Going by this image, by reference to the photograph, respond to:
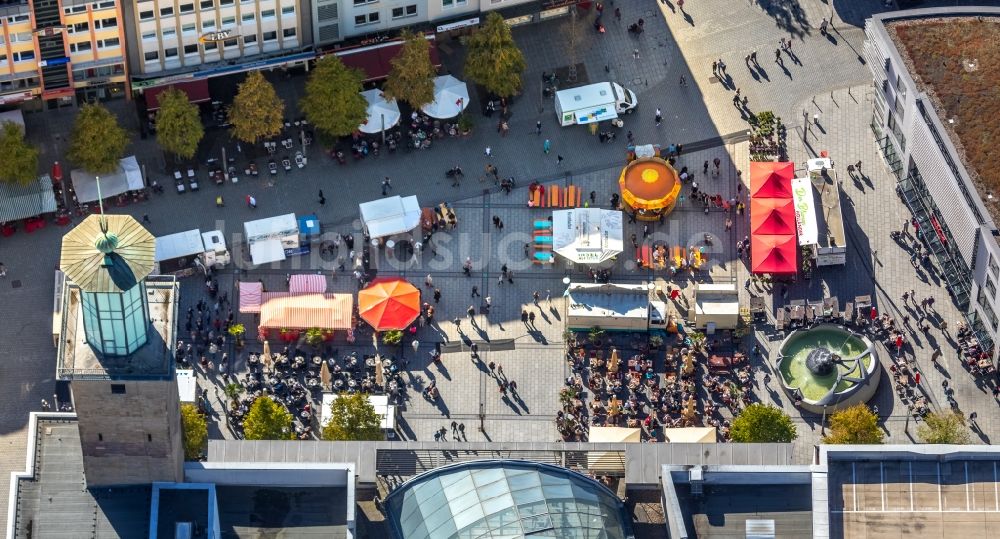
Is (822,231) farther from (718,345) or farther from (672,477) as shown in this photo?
(672,477)

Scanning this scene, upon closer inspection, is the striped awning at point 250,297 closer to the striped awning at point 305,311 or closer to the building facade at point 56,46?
the striped awning at point 305,311

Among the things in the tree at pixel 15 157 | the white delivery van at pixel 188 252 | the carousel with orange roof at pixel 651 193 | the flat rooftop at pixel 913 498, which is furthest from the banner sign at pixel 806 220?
the tree at pixel 15 157

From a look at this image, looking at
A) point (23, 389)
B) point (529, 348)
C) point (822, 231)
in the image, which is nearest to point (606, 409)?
point (529, 348)

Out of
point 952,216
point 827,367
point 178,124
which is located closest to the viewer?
point 827,367

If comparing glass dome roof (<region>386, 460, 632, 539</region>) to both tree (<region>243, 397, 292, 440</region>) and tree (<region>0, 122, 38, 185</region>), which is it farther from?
tree (<region>0, 122, 38, 185</region>)

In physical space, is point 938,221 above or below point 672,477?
above

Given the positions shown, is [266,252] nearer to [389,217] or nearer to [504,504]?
[389,217]

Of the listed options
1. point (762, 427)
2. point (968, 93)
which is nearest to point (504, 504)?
point (762, 427)
